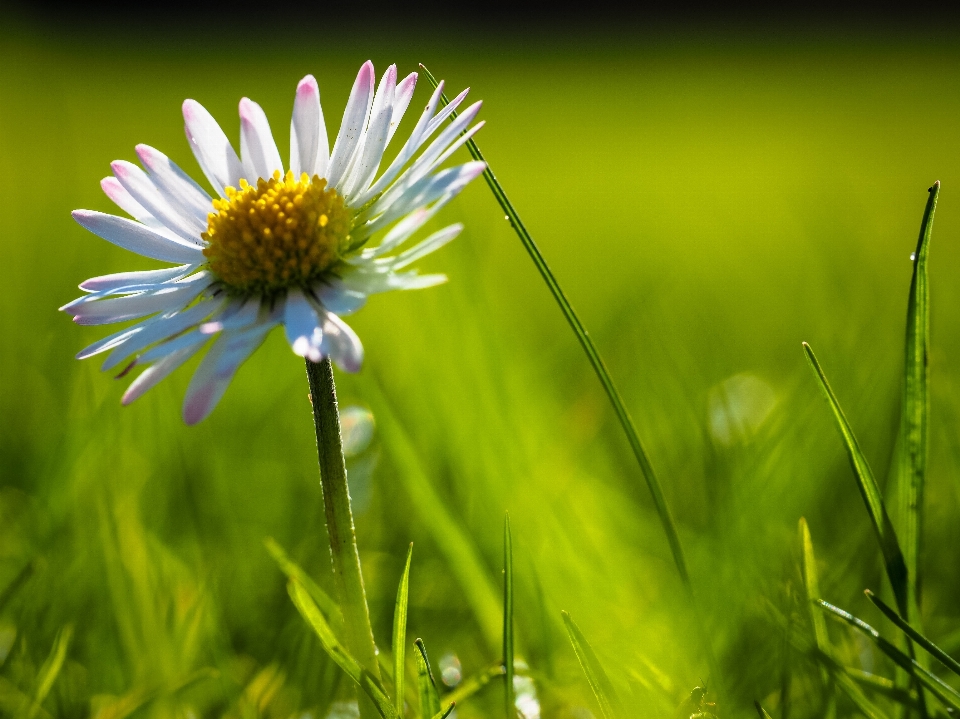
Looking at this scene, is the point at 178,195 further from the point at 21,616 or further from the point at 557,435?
the point at 557,435

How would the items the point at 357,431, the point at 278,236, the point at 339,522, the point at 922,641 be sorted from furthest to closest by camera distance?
the point at 357,431
the point at 278,236
the point at 339,522
the point at 922,641

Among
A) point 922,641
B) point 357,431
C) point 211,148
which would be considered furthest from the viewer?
point 357,431

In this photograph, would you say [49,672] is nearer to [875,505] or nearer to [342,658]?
[342,658]

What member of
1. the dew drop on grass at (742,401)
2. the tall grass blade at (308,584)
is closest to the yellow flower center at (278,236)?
the tall grass blade at (308,584)

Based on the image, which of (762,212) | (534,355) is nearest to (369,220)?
(534,355)

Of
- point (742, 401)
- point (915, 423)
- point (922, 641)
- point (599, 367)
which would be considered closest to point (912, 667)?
point (922, 641)

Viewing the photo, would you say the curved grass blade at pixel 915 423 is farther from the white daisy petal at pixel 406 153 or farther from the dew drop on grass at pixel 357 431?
the dew drop on grass at pixel 357 431
